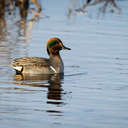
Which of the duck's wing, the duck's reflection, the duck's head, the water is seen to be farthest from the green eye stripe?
the duck's reflection

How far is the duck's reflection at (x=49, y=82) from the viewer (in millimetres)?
12735

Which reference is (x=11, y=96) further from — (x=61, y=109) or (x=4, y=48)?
(x=4, y=48)

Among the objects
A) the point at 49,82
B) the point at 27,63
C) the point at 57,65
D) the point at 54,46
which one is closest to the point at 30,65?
the point at 27,63

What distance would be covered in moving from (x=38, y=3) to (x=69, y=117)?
1642 centimetres

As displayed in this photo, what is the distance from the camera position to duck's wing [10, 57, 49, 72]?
15.6 m

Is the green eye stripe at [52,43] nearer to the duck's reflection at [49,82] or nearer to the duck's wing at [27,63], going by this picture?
the duck's wing at [27,63]

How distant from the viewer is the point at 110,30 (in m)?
21.8

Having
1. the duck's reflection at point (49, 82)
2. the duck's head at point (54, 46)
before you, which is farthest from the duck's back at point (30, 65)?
the duck's head at point (54, 46)

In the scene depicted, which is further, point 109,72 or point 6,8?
point 6,8

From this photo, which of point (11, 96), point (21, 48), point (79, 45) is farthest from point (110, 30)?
point (11, 96)

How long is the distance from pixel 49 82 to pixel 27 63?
51.9 inches

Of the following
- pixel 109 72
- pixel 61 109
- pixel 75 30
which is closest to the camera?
pixel 61 109

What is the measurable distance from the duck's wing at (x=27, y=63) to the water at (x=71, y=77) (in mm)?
240

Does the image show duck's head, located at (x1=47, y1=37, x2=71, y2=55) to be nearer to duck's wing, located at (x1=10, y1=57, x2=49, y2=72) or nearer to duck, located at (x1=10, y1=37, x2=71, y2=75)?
duck, located at (x1=10, y1=37, x2=71, y2=75)
